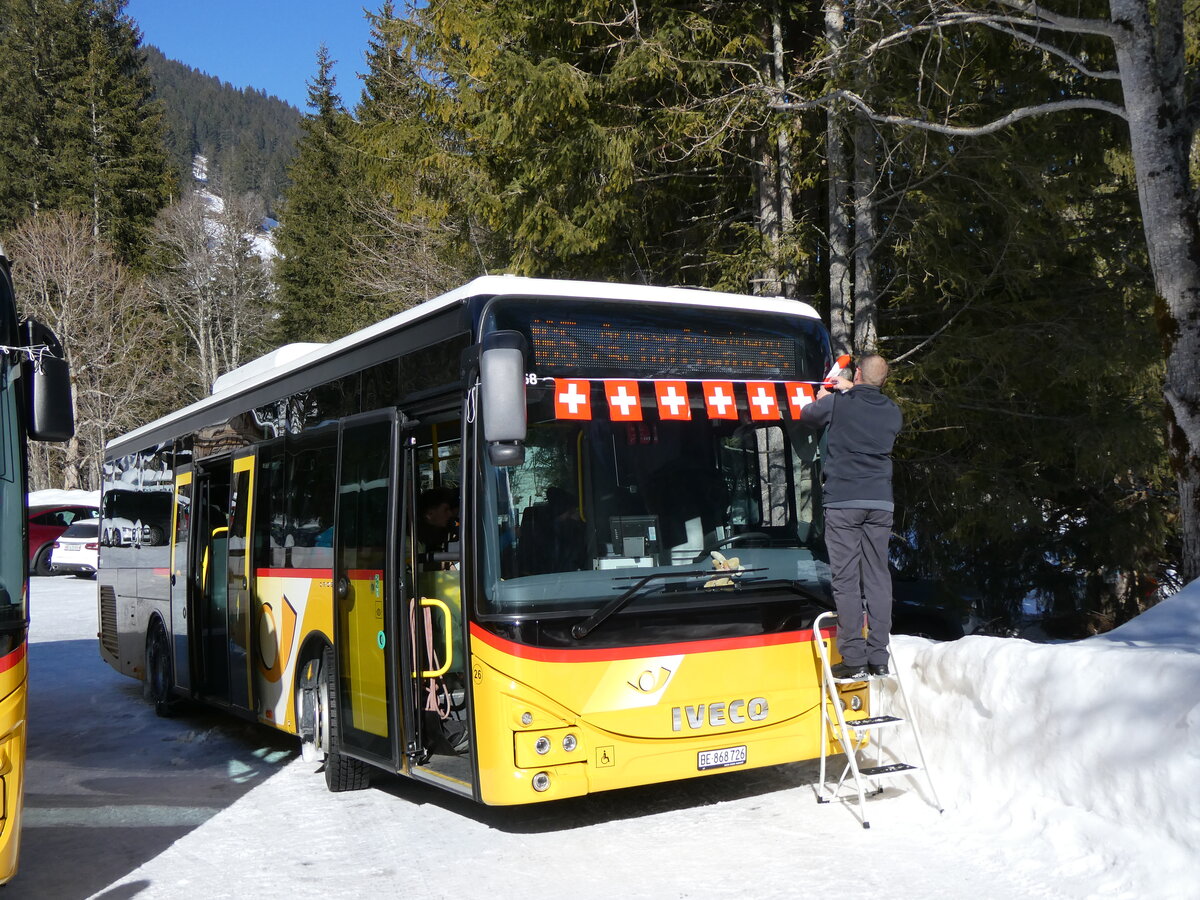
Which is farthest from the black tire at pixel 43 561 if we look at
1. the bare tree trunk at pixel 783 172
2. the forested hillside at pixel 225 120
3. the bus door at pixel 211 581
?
the forested hillside at pixel 225 120

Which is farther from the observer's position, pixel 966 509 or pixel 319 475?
pixel 966 509

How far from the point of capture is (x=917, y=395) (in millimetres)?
12328

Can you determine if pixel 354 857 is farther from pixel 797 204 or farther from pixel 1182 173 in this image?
pixel 797 204

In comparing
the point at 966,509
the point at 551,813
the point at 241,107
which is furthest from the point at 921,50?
the point at 241,107

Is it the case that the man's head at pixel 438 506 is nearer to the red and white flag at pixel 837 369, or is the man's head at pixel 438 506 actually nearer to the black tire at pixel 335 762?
the black tire at pixel 335 762

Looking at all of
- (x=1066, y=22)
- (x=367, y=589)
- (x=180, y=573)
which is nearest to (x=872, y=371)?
(x=367, y=589)

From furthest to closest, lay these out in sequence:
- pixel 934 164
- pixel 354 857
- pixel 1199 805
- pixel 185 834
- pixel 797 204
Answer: pixel 797 204 < pixel 934 164 < pixel 185 834 < pixel 354 857 < pixel 1199 805

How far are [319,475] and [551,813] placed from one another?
9.35 ft

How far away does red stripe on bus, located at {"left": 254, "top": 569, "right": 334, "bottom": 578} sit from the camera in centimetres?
821

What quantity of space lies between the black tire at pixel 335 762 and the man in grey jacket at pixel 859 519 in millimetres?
3318

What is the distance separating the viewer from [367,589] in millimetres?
7594

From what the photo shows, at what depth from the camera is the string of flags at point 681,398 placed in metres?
6.61

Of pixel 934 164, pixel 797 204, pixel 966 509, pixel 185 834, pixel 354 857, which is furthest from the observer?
pixel 797 204

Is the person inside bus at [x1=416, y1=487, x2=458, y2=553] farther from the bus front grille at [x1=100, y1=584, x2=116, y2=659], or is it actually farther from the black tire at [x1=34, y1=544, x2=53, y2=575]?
the black tire at [x1=34, y1=544, x2=53, y2=575]
